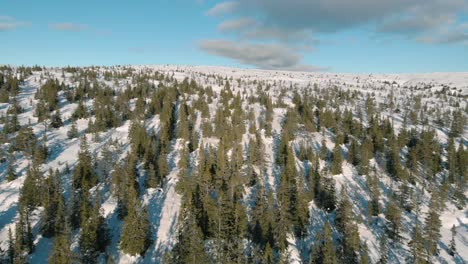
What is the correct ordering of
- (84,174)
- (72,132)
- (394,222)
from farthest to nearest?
1. (72,132)
2. (84,174)
3. (394,222)

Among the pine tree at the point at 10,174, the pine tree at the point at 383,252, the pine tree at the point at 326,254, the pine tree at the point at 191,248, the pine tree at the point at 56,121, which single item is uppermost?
the pine tree at the point at 56,121

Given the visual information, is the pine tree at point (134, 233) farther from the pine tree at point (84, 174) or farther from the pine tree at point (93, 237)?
the pine tree at point (84, 174)

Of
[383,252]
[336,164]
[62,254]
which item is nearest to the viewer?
[62,254]

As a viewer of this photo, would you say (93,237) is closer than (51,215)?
Yes

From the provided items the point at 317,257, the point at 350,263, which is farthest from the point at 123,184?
the point at 350,263

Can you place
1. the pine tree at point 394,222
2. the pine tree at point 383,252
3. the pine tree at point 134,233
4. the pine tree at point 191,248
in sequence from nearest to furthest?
the pine tree at point 191,248 < the pine tree at point 134,233 < the pine tree at point 383,252 < the pine tree at point 394,222

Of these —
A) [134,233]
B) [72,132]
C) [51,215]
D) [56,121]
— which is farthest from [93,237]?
[56,121]

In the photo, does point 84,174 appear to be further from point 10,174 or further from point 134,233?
point 134,233

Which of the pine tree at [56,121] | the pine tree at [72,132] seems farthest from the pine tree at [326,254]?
the pine tree at [56,121]

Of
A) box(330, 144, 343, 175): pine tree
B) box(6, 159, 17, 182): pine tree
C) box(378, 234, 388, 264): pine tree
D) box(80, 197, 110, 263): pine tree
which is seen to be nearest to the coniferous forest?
box(80, 197, 110, 263): pine tree
